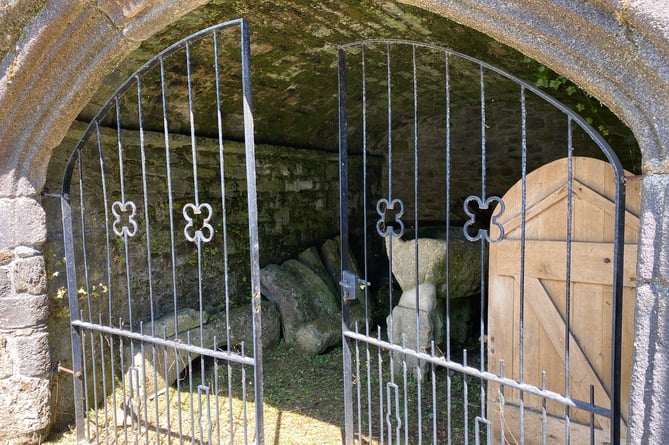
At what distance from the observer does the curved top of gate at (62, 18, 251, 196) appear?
225cm

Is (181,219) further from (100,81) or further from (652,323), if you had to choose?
(652,323)

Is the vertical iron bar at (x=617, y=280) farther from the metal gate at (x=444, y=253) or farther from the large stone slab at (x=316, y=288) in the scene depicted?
the large stone slab at (x=316, y=288)

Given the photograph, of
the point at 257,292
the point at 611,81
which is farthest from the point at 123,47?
the point at 611,81

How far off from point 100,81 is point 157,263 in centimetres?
192

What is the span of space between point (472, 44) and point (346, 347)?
2.36 m

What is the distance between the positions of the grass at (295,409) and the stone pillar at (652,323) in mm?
1258

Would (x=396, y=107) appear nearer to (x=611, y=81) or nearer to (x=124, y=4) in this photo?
(x=124, y=4)

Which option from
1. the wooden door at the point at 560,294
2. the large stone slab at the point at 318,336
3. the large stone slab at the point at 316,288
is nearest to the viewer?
the wooden door at the point at 560,294

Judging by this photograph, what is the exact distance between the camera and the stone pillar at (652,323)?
62.6 inches

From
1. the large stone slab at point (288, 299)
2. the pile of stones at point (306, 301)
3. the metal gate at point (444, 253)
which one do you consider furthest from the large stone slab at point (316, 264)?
the large stone slab at point (288, 299)

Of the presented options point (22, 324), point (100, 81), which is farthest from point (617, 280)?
point (22, 324)

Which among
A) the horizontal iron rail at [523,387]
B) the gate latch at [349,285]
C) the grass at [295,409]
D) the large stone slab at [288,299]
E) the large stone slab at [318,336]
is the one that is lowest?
the grass at [295,409]

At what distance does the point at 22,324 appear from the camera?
294 cm

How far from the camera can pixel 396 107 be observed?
6141mm
